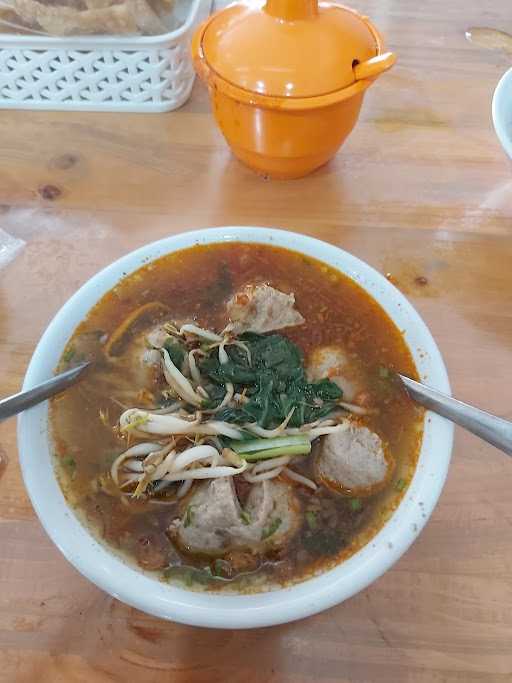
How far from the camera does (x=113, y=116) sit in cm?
157

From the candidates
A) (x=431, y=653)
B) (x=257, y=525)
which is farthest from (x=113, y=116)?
(x=431, y=653)

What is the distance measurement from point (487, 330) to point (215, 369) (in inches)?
23.9

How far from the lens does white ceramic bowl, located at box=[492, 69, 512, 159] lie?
1237 mm

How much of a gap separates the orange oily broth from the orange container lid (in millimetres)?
357

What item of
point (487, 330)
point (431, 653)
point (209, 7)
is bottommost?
point (431, 653)

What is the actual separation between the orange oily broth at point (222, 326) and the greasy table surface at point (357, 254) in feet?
0.53

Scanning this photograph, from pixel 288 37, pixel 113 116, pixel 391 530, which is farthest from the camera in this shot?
pixel 113 116

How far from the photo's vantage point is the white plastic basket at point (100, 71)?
1.41m

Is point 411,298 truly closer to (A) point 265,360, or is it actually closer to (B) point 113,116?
(A) point 265,360

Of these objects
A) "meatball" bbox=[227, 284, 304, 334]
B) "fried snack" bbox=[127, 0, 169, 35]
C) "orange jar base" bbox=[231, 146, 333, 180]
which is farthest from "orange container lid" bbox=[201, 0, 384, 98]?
"meatball" bbox=[227, 284, 304, 334]

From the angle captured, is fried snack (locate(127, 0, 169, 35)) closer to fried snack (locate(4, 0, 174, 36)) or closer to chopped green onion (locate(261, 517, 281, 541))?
fried snack (locate(4, 0, 174, 36))

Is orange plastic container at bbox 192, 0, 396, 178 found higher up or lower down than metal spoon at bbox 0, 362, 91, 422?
higher up

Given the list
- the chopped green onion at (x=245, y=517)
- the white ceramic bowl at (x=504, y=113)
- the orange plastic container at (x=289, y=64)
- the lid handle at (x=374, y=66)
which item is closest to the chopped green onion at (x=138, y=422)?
the chopped green onion at (x=245, y=517)

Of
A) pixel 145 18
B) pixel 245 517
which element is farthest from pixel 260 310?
pixel 145 18
